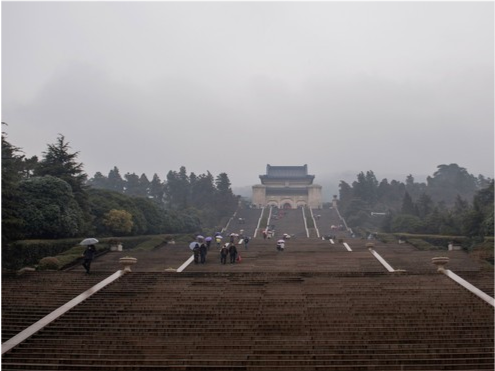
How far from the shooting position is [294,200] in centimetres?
7606

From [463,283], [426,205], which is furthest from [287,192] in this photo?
[463,283]

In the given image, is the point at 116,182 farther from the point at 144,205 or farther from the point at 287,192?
the point at 144,205

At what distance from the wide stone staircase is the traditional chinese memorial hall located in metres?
59.4

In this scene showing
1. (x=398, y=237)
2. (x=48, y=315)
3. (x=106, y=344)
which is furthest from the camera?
(x=398, y=237)

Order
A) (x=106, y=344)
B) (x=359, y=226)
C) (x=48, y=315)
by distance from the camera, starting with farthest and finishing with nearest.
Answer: (x=359, y=226)
(x=48, y=315)
(x=106, y=344)

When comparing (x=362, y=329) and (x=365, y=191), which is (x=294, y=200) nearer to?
(x=365, y=191)

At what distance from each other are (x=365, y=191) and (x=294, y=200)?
619 inches

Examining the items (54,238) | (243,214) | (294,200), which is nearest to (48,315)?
(54,238)

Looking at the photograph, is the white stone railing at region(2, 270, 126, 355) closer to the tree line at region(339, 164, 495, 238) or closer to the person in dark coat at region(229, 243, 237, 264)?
the person in dark coat at region(229, 243, 237, 264)

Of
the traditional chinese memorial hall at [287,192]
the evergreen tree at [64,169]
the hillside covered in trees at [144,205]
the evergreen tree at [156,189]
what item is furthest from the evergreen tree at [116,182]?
the evergreen tree at [64,169]

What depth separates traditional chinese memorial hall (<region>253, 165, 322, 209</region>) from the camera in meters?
75.2

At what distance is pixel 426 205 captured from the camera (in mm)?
43844

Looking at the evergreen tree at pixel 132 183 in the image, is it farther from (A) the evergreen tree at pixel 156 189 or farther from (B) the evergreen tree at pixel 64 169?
(B) the evergreen tree at pixel 64 169

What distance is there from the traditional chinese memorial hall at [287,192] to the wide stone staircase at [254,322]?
5935cm
